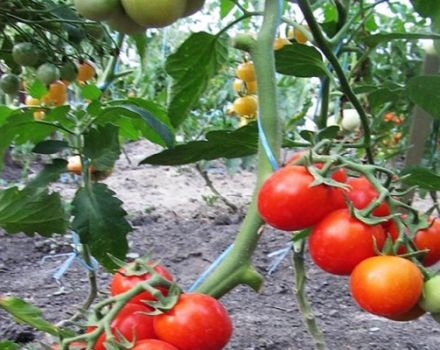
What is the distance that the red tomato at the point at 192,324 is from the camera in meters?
0.47

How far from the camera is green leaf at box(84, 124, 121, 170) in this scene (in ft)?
3.05

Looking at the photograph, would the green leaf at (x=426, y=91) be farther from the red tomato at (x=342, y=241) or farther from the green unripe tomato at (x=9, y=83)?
the green unripe tomato at (x=9, y=83)

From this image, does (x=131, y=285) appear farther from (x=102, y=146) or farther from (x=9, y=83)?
(x=9, y=83)

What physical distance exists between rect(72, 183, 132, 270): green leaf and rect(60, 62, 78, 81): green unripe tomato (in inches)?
8.4

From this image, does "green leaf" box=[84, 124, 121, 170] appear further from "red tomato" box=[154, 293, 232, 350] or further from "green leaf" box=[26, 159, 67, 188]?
"red tomato" box=[154, 293, 232, 350]

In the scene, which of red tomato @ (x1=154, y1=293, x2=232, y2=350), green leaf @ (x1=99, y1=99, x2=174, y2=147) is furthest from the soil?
red tomato @ (x1=154, y1=293, x2=232, y2=350)

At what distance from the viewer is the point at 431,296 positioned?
0.48 meters

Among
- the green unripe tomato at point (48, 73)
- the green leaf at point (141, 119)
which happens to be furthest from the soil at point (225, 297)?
the green unripe tomato at point (48, 73)

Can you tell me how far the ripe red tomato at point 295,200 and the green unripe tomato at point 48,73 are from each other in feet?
1.90

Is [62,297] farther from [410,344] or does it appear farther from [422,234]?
[422,234]

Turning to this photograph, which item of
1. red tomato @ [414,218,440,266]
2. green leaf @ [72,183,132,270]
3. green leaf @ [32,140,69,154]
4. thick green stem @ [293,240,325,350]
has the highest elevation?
red tomato @ [414,218,440,266]

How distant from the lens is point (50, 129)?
40.0 inches

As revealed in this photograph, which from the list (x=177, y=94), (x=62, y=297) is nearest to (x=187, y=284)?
(x=62, y=297)

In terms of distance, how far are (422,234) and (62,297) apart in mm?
1608
